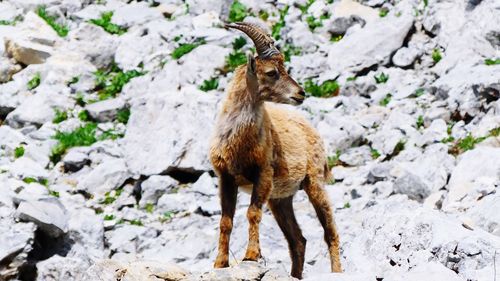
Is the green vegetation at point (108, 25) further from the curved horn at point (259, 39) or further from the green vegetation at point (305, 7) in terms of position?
the curved horn at point (259, 39)

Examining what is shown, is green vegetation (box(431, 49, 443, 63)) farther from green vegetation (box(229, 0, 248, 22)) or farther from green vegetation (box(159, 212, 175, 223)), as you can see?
green vegetation (box(159, 212, 175, 223))

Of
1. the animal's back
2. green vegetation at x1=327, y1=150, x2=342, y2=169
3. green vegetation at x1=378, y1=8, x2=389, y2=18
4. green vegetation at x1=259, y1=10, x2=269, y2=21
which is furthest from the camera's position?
green vegetation at x1=259, y1=10, x2=269, y2=21

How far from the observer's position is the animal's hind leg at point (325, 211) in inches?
452

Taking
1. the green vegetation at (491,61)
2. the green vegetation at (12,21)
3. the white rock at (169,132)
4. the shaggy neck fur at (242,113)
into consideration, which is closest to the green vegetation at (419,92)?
the green vegetation at (491,61)

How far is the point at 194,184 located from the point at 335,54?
5575 mm

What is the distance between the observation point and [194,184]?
17172mm

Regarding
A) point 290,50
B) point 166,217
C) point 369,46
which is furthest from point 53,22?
point 166,217

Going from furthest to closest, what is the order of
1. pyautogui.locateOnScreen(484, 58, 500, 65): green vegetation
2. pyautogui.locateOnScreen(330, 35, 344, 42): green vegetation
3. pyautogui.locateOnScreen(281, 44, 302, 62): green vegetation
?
pyautogui.locateOnScreen(330, 35, 344, 42): green vegetation < pyautogui.locateOnScreen(281, 44, 302, 62): green vegetation < pyautogui.locateOnScreen(484, 58, 500, 65): green vegetation

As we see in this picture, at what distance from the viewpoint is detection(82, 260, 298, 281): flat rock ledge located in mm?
8180

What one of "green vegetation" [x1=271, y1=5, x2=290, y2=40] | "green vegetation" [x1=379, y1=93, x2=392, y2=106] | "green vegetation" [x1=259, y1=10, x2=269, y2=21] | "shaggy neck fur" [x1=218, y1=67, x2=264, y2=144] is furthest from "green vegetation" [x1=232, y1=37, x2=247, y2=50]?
"shaggy neck fur" [x1=218, y1=67, x2=264, y2=144]

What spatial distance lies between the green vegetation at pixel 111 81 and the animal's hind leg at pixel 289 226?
10.2m

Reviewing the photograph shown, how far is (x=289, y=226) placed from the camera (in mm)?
12000

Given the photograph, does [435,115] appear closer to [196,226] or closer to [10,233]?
[196,226]

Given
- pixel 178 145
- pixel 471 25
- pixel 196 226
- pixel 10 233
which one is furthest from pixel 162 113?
pixel 471 25
